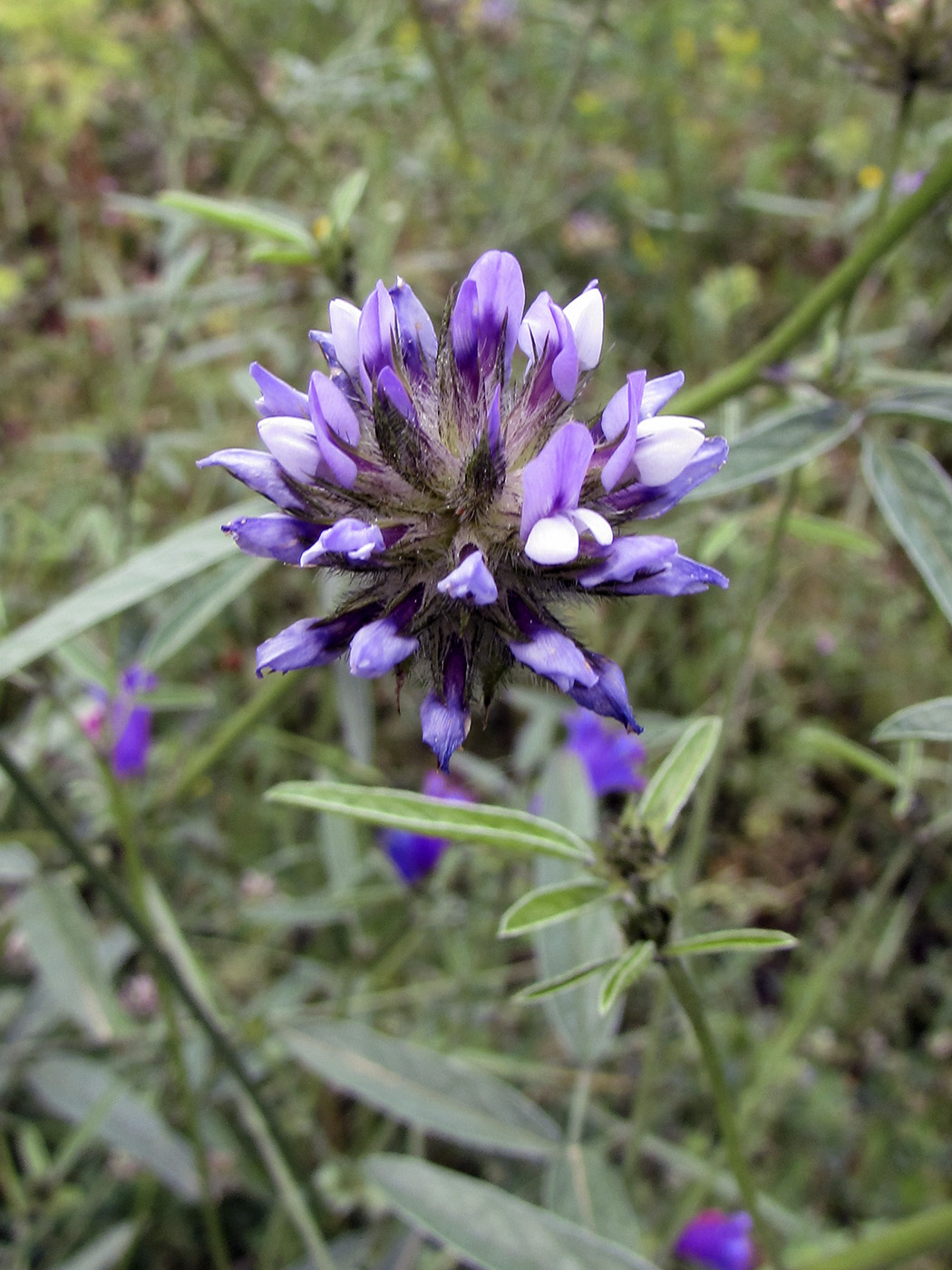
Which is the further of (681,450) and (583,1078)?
(583,1078)

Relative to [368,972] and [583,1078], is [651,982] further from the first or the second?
[583,1078]

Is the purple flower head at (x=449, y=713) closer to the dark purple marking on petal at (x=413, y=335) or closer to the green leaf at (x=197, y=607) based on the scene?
the dark purple marking on petal at (x=413, y=335)

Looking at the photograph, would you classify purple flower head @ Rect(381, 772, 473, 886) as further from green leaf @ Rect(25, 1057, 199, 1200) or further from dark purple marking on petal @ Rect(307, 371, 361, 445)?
dark purple marking on petal @ Rect(307, 371, 361, 445)

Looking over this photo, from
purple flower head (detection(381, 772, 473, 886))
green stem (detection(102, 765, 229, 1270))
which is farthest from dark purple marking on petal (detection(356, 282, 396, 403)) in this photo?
purple flower head (detection(381, 772, 473, 886))

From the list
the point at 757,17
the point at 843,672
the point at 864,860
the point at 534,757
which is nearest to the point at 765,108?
the point at 757,17

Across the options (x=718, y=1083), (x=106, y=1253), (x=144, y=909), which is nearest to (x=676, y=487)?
(x=718, y=1083)

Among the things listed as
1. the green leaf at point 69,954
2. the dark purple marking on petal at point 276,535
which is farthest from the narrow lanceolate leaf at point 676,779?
the green leaf at point 69,954
